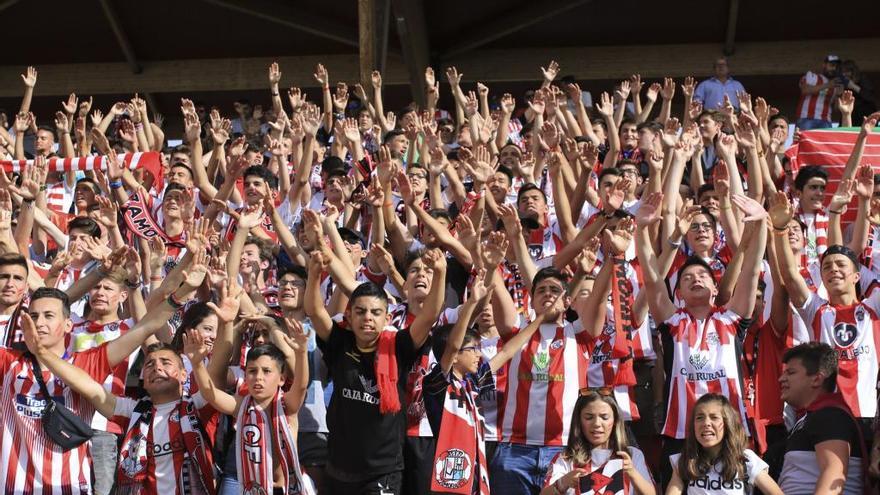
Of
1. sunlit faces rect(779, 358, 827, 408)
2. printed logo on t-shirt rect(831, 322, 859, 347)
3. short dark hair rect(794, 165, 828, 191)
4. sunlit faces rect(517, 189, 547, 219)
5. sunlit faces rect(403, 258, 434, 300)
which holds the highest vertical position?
short dark hair rect(794, 165, 828, 191)

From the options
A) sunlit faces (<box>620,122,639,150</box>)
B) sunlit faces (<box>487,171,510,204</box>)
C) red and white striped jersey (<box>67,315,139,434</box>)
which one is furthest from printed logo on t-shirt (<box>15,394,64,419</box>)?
sunlit faces (<box>620,122,639,150</box>)

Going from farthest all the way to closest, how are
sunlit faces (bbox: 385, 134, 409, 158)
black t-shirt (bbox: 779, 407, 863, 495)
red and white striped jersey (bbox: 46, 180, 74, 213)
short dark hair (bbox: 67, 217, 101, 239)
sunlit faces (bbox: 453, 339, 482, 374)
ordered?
1. sunlit faces (bbox: 385, 134, 409, 158)
2. red and white striped jersey (bbox: 46, 180, 74, 213)
3. short dark hair (bbox: 67, 217, 101, 239)
4. sunlit faces (bbox: 453, 339, 482, 374)
5. black t-shirt (bbox: 779, 407, 863, 495)

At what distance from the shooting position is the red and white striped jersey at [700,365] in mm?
6547

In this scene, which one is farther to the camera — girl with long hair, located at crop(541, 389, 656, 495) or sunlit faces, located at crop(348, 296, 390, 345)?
sunlit faces, located at crop(348, 296, 390, 345)

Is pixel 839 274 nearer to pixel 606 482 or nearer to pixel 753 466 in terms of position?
pixel 753 466

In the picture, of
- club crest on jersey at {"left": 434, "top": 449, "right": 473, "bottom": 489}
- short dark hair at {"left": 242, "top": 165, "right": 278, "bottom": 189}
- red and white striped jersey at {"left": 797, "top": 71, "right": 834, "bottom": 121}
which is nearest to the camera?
club crest on jersey at {"left": 434, "top": 449, "right": 473, "bottom": 489}

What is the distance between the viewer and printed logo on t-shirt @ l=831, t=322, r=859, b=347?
266 inches

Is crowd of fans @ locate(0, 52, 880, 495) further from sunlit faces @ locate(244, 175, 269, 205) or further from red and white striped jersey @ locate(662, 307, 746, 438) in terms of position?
sunlit faces @ locate(244, 175, 269, 205)

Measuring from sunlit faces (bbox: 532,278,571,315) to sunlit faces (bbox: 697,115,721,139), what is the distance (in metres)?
4.85

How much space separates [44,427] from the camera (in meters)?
6.14

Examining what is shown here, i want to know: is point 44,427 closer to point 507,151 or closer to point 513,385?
point 513,385

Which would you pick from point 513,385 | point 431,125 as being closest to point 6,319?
point 513,385

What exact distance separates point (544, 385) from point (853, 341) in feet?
5.87

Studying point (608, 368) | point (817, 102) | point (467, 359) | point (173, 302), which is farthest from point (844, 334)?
point (817, 102)
